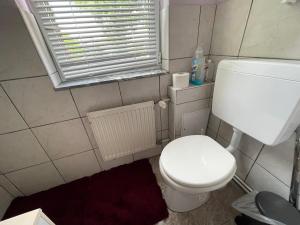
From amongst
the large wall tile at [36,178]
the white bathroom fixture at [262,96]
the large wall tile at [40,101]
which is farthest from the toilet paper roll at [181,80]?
the large wall tile at [36,178]

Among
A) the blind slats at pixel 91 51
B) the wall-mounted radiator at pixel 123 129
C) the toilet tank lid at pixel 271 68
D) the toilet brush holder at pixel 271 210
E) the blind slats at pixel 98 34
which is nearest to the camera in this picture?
the toilet tank lid at pixel 271 68

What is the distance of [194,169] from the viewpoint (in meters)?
0.75

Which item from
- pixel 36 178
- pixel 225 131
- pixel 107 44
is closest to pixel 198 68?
pixel 225 131

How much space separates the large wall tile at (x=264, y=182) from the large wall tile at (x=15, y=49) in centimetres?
146

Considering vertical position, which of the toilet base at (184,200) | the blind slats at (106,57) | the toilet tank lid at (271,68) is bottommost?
the toilet base at (184,200)

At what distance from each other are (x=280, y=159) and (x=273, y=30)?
681 mm

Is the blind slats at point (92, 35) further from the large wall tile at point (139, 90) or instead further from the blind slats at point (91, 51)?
the large wall tile at point (139, 90)

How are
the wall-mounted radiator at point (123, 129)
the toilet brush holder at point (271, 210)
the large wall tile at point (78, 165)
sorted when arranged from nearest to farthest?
the toilet brush holder at point (271, 210) → the wall-mounted radiator at point (123, 129) → the large wall tile at point (78, 165)

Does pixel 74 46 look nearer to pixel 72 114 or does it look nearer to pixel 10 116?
pixel 72 114

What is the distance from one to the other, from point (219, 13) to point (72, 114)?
3.92 feet

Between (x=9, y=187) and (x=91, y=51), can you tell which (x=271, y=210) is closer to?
(x=91, y=51)

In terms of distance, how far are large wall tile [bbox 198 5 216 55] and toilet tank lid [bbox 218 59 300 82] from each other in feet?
1.08

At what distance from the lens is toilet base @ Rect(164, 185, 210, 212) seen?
957 millimetres

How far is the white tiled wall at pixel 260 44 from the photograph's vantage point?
653 millimetres
